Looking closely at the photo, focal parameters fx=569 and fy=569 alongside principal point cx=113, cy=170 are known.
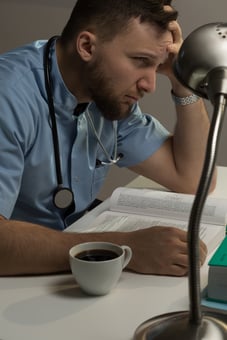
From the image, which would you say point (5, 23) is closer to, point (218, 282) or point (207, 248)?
point (207, 248)

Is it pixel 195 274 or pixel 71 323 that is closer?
pixel 195 274

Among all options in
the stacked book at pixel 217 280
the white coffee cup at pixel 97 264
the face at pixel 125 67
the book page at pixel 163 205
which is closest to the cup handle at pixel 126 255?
the white coffee cup at pixel 97 264

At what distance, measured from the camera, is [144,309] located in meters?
0.88

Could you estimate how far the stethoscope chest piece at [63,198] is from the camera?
134 centimetres

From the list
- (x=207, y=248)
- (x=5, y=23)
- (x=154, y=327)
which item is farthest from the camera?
(x=5, y=23)

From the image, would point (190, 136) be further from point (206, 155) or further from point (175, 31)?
point (206, 155)

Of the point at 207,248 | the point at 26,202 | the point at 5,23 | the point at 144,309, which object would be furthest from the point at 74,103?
the point at 5,23

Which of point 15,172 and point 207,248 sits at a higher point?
point 15,172

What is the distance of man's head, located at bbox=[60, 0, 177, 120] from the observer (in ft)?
4.38

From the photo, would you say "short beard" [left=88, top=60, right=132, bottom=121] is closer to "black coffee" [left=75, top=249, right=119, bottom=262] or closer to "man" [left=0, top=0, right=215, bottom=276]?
"man" [left=0, top=0, right=215, bottom=276]

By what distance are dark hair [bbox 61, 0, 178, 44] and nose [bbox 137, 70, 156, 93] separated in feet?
0.39

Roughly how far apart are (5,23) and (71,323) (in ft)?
7.17

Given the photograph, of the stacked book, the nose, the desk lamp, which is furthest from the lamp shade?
the nose

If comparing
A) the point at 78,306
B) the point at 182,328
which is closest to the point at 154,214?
the point at 78,306
